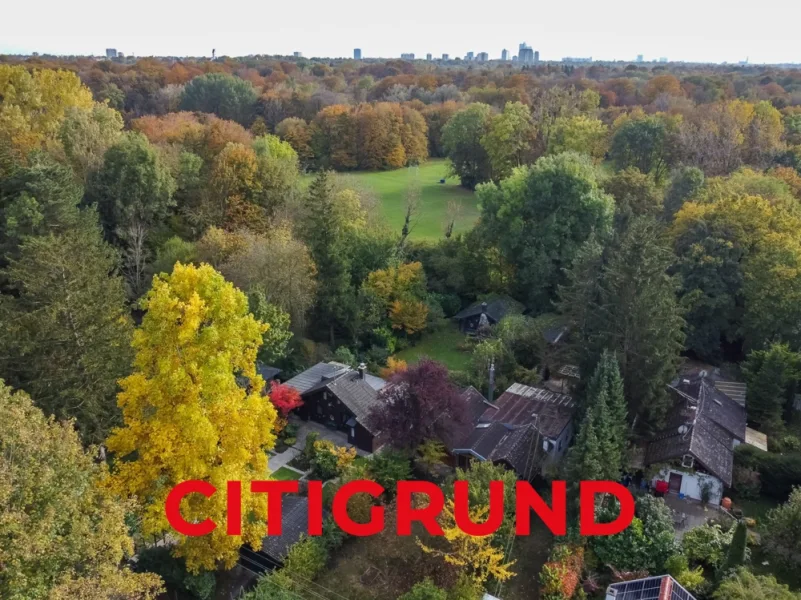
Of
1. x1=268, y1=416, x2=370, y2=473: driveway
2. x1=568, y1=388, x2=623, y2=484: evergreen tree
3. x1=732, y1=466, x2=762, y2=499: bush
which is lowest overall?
x1=268, y1=416, x2=370, y2=473: driveway

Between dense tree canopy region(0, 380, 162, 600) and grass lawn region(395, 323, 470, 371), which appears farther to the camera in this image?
grass lawn region(395, 323, 470, 371)

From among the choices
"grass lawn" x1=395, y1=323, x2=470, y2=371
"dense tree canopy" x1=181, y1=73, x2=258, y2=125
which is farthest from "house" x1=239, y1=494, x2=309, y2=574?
"dense tree canopy" x1=181, y1=73, x2=258, y2=125

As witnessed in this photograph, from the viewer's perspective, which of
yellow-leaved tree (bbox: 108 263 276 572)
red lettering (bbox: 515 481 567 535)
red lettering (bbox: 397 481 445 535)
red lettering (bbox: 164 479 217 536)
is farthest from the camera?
red lettering (bbox: 515 481 567 535)

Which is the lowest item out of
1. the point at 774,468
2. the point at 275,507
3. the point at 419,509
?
the point at 419,509

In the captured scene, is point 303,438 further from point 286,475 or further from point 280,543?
point 280,543

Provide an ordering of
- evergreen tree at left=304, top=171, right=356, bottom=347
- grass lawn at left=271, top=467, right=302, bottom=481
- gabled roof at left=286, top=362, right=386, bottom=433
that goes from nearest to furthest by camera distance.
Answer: grass lawn at left=271, top=467, right=302, bottom=481 → gabled roof at left=286, top=362, right=386, bottom=433 → evergreen tree at left=304, top=171, right=356, bottom=347

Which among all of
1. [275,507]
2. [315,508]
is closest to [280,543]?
[275,507]

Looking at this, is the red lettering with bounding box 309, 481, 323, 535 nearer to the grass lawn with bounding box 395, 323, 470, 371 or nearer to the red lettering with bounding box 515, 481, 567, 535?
the red lettering with bounding box 515, 481, 567, 535

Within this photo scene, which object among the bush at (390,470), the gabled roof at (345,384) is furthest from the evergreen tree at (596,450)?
the gabled roof at (345,384)
